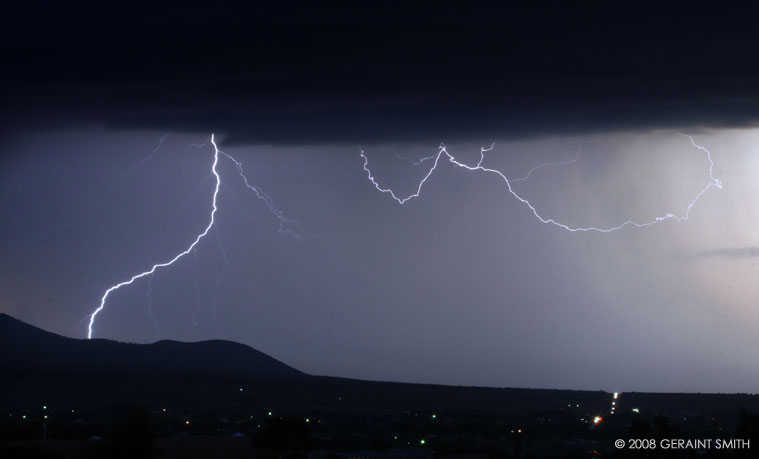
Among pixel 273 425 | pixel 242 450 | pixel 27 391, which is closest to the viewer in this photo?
pixel 242 450

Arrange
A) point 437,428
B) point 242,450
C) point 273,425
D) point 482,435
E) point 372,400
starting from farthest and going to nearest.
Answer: point 372,400 → point 437,428 → point 482,435 → point 273,425 → point 242,450

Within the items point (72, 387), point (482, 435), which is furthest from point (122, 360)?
point (482, 435)

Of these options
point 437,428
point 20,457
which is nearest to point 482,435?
point 437,428

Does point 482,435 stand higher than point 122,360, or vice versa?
point 122,360

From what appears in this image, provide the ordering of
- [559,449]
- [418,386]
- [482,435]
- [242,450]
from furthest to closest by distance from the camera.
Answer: [418,386], [482,435], [559,449], [242,450]

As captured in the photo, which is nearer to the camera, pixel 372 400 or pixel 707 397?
pixel 372 400

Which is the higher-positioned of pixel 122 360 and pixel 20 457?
pixel 122 360

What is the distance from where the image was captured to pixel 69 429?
188ft

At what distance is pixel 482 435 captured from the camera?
68938 millimetres

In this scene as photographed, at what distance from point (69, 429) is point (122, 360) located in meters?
97.3

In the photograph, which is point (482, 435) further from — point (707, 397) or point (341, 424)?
point (707, 397)

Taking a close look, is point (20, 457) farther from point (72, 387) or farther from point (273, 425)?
point (72, 387)

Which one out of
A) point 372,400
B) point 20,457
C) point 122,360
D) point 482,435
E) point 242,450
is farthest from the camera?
point 122,360

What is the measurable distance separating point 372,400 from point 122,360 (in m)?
40.0
